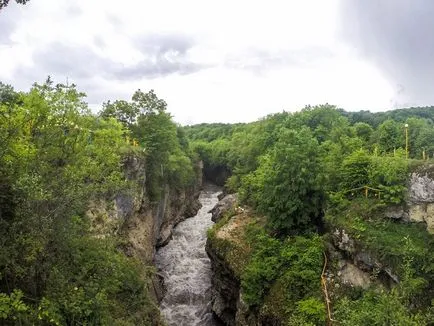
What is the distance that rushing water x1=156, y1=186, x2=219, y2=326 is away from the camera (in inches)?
1160

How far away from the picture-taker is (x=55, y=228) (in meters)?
13.6

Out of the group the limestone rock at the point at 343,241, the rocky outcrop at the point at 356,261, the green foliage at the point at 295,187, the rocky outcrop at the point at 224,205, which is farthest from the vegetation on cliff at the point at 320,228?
the rocky outcrop at the point at 224,205

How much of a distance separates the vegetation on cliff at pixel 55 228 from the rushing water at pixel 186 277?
972 cm

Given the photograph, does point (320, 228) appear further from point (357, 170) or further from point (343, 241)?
point (357, 170)

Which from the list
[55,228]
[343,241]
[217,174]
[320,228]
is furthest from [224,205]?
[217,174]

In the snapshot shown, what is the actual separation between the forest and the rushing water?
22.7 ft

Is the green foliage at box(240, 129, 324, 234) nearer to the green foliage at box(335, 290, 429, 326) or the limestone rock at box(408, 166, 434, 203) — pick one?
the limestone rock at box(408, 166, 434, 203)

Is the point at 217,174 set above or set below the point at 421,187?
below

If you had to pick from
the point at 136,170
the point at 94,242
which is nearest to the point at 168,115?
the point at 136,170

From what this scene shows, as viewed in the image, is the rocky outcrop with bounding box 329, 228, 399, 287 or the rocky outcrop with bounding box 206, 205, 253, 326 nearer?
the rocky outcrop with bounding box 329, 228, 399, 287

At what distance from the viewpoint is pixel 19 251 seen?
1276 centimetres

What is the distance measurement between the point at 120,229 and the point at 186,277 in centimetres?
929

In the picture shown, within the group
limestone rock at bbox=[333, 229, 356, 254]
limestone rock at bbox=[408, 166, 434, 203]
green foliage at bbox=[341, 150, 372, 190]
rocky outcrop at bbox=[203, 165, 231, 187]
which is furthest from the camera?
rocky outcrop at bbox=[203, 165, 231, 187]

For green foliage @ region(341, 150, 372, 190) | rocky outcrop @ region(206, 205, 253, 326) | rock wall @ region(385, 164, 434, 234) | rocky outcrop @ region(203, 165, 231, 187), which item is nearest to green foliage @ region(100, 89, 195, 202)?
rocky outcrop @ region(206, 205, 253, 326)
